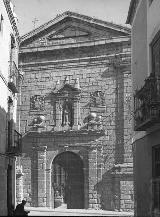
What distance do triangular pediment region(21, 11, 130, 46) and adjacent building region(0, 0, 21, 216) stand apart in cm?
799

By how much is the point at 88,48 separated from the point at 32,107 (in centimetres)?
446

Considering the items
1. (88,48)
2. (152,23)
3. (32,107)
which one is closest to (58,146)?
(32,107)

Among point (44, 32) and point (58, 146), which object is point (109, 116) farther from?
point (44, 32)

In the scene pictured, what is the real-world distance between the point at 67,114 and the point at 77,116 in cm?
68

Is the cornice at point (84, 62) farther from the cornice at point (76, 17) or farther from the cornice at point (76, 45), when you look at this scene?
the cornice at point (76, 17)

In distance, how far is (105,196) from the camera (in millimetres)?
24938

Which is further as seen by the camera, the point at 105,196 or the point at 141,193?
the point at 105,196

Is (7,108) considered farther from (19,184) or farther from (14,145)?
(19,184)

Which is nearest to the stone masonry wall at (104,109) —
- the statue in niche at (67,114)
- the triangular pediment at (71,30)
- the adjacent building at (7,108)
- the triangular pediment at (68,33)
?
the statue in niche at (67,114)

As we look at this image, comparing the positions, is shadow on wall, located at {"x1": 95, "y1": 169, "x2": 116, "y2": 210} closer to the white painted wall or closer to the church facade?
the church facade

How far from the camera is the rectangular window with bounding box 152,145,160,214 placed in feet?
40.4

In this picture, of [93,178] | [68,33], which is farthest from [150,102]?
[68,33]

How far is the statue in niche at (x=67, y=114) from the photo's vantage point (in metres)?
26.4

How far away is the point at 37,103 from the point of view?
26969 millimetres
